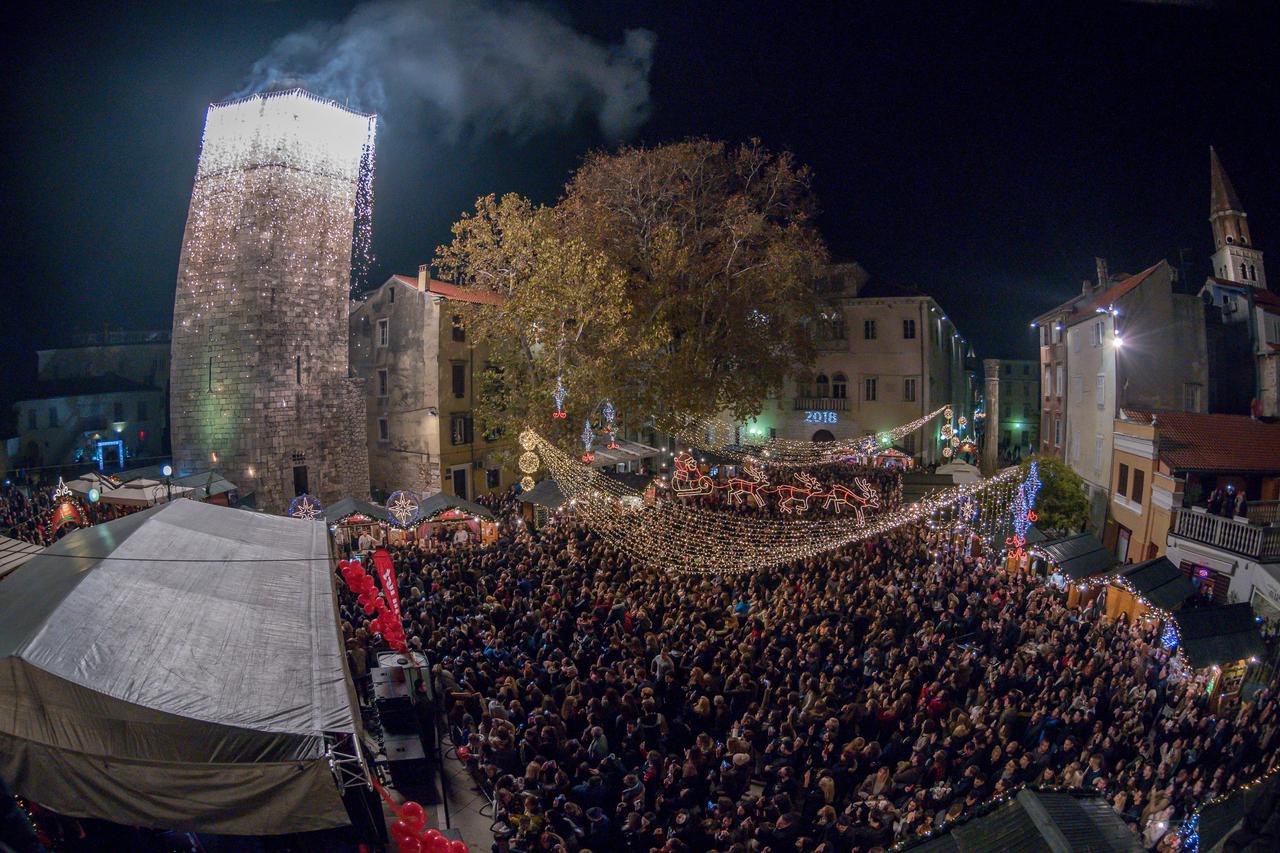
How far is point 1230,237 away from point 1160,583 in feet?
148

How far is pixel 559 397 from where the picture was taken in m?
20.9

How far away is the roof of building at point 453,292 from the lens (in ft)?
79.1

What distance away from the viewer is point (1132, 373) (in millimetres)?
22469

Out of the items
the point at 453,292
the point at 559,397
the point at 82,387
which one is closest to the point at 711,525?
the point at 559,397

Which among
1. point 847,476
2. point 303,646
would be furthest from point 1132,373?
point 303,646

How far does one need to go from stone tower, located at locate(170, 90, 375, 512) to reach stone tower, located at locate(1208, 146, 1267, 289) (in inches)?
2020

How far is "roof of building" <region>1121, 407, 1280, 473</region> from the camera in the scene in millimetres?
17922

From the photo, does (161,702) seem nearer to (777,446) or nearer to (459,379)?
(459,379)

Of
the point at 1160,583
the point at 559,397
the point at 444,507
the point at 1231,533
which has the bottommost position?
the point at 1160,583

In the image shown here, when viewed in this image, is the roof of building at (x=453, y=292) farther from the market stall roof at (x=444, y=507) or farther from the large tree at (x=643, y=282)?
the market stall roof at (x=444, y=507)

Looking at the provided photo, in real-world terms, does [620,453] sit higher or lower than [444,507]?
higher

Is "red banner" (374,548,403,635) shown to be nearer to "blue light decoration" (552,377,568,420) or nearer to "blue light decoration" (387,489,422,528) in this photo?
"blue light decoration" (387,489,422,528)

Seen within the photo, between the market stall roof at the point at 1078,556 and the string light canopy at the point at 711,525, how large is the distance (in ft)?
6.72

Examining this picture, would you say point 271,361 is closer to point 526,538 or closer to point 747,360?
point 526,538
